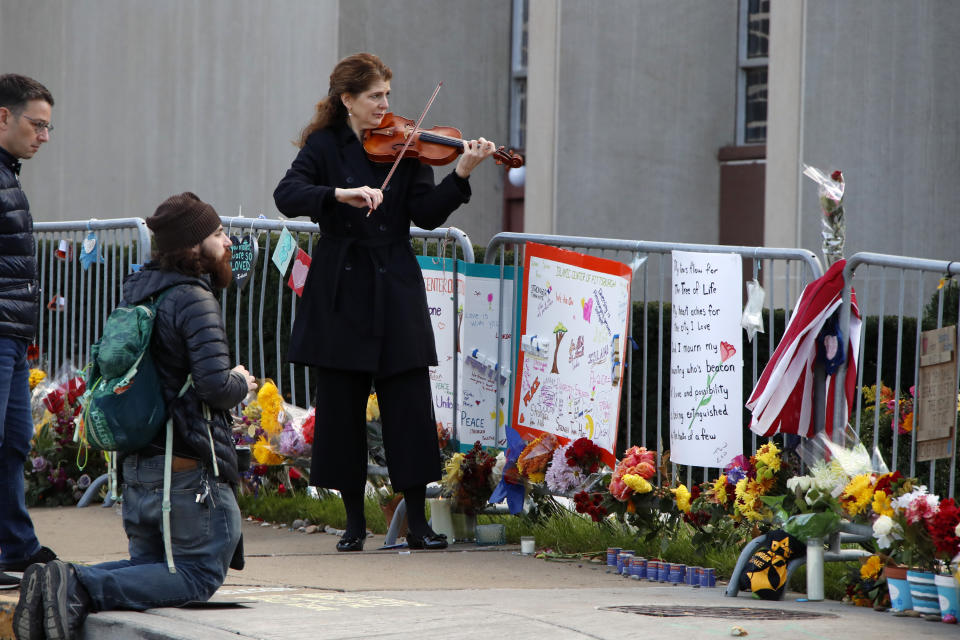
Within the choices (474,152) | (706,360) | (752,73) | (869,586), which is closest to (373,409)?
(474,152)

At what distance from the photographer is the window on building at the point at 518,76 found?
56.6 feet

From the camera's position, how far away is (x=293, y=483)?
792 centimetres

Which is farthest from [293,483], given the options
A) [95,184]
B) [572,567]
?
[95,184]

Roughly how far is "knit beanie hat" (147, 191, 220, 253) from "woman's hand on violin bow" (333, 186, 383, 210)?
1.20 m

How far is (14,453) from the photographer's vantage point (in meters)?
5.56

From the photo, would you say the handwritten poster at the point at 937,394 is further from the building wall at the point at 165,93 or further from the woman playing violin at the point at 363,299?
the building wall at the point at 165,93

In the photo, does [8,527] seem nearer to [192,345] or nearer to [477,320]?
[192,345]

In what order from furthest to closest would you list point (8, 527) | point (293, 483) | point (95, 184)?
point (95, 184) → point (293, 483) → point (8, 527)

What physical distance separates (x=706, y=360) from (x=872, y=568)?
135 cm

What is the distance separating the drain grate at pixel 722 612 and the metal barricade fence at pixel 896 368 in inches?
31.3

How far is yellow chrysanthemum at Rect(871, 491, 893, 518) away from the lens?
16.7ft

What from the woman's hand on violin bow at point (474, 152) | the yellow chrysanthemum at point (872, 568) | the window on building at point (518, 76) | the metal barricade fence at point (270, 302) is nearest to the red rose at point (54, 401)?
the metal barricade fence at point (270, 302)

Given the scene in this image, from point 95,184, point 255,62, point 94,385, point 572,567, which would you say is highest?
point 255,62

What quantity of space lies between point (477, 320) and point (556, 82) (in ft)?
26.7
